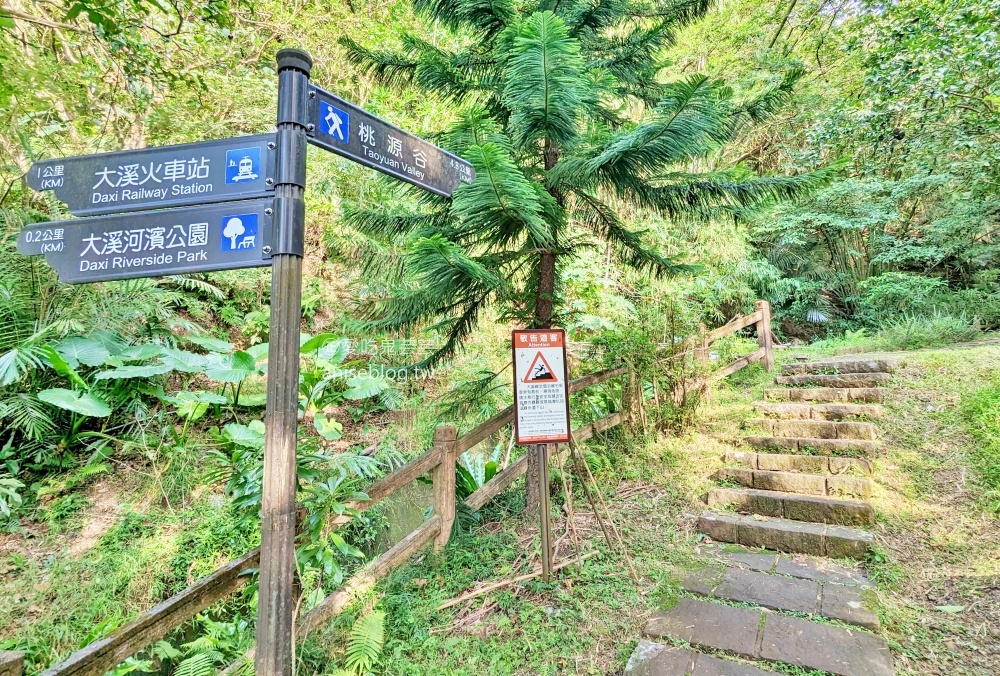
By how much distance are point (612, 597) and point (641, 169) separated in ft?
7.94

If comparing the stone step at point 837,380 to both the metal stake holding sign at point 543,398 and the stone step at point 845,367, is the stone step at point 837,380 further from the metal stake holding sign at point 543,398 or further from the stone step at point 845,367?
the metal stake holding sign at point 543,398

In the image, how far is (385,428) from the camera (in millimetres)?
5703

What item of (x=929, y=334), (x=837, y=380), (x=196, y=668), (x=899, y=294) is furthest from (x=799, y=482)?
(x=899, y=294)

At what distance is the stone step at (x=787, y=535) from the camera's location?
3.02m

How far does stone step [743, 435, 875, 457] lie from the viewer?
3973 mm

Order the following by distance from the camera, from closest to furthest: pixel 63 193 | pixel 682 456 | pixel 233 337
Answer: pixel 63 193, pixel 682 456, pixel 233 337

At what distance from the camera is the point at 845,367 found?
5.54 m

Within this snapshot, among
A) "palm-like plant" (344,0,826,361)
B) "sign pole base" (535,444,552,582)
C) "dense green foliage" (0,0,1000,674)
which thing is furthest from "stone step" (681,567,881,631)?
"palm-like plant" (344,0,826,361)

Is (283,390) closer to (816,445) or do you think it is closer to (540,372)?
(540,372)

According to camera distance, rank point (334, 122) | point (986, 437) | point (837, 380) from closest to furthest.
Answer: point (334, 122)
point (986, 437)
point (837, 380)

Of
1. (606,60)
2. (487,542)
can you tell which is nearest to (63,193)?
(487,542)

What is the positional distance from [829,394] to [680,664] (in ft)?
13.0

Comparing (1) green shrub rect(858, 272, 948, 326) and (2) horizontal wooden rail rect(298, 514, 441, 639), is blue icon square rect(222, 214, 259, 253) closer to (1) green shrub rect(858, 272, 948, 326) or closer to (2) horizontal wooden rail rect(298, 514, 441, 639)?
(2) horizontal wooden rail rect(298, 514, 441, 639)

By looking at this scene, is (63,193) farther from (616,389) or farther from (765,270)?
(765,270)
